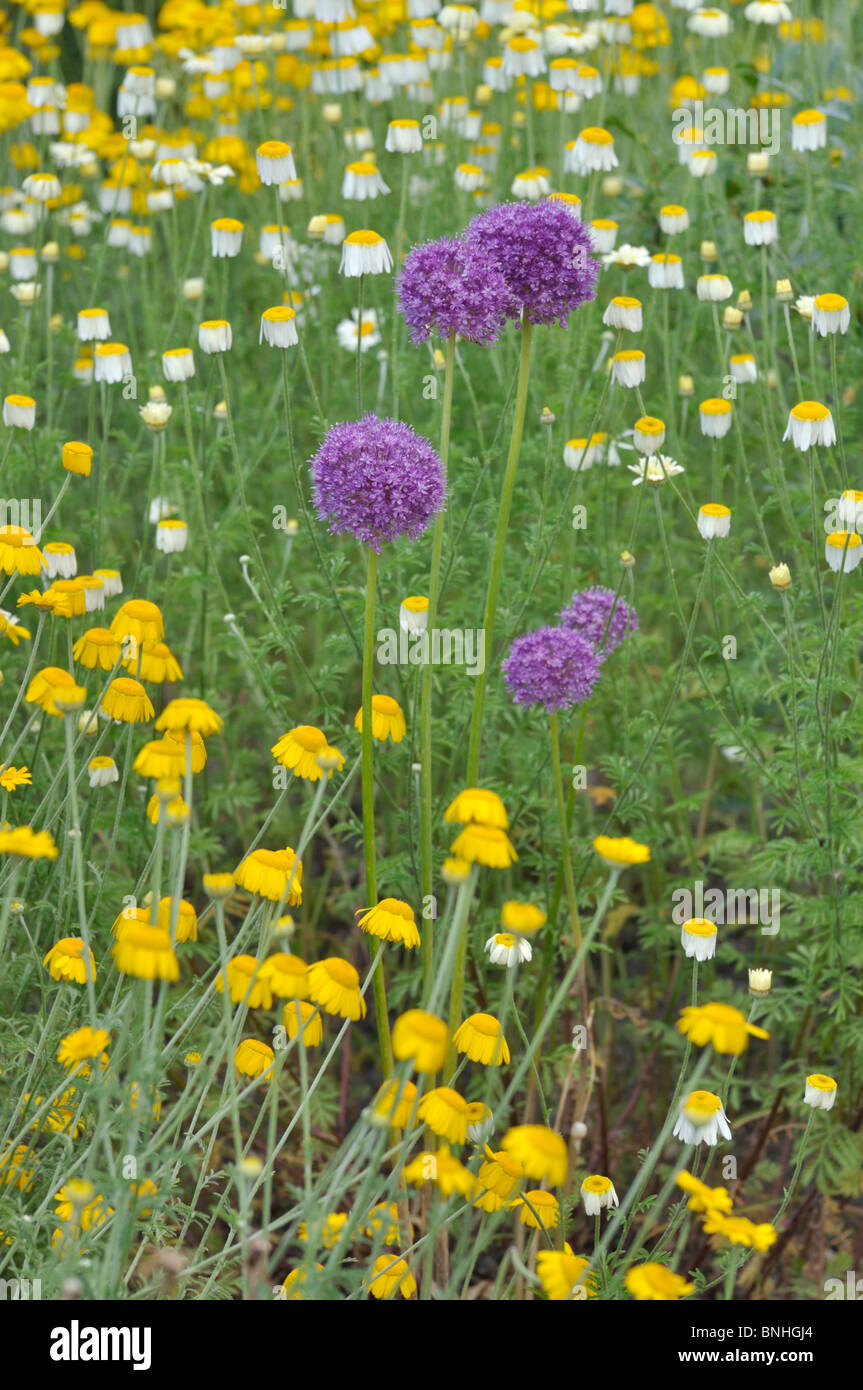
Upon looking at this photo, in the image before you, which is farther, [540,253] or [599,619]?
[599,619]

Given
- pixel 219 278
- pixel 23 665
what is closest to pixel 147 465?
pixel 219 278

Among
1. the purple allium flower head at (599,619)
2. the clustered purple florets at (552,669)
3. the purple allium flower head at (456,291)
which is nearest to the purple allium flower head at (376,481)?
the purple allium flower head at (456,291)

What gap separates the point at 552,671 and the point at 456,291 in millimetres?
661

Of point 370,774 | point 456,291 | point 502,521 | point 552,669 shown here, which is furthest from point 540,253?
point 370,774

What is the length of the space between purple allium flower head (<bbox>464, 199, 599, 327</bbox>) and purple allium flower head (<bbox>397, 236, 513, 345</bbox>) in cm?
2

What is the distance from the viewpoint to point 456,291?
2221 mm

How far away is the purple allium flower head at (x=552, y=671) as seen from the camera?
247cm

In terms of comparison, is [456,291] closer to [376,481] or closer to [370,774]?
[376,481]

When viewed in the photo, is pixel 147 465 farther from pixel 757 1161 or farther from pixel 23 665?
pixel 757 1161

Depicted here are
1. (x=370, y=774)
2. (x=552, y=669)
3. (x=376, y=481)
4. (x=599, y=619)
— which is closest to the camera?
(x=376, y=481)

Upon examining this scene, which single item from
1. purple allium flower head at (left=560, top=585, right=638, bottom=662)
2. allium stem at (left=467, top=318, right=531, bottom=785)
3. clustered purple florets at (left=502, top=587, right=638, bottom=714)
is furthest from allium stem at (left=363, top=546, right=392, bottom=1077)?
purple allium flower head at (left=560, top=585, right=638, bottom=662)

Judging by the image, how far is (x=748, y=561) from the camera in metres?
4.52

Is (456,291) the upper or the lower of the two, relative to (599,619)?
upper

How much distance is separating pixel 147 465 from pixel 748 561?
1889 millimetres
